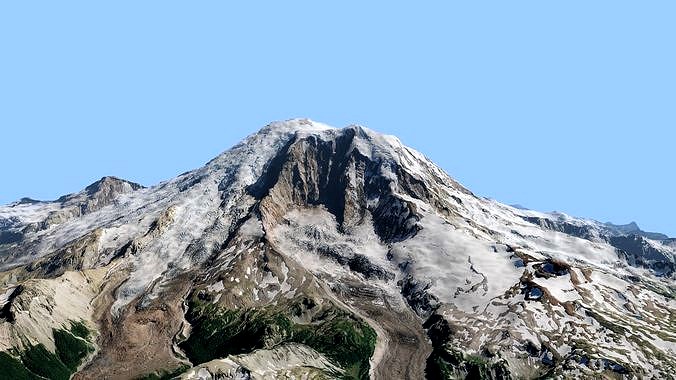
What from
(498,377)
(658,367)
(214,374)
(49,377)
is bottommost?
(49,377)

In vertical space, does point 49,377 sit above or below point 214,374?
below

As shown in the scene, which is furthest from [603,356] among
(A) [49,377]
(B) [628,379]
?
(A) [49,377]

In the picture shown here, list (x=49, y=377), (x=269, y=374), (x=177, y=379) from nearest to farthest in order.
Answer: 1. (x=177, y=379)
2. (x=269, y=374)
3. (x=49, y=377)

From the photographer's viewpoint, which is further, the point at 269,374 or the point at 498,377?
the point at 498,377

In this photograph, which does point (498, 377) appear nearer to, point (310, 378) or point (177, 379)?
point (310, 378)

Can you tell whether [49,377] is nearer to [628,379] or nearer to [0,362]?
[0,362]

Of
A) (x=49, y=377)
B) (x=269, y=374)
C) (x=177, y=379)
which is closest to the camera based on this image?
(x=177, y=379)

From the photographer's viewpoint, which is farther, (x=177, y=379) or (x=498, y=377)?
(x=498, y=377)

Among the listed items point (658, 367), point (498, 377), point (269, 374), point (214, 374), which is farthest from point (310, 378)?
point (658, 367)

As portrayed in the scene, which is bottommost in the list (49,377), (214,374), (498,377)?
(49,377)
